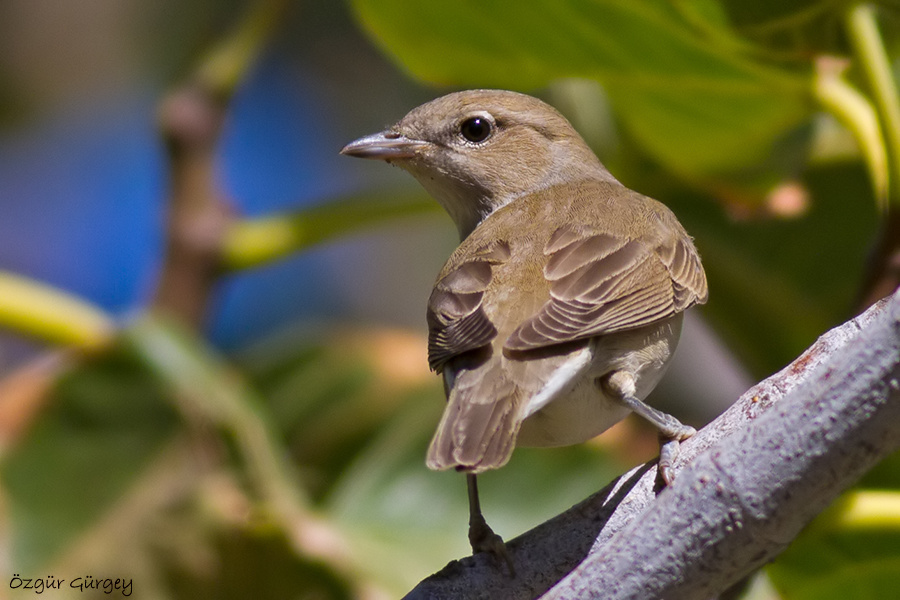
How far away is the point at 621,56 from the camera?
351cm

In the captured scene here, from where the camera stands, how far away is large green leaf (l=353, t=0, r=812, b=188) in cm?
338

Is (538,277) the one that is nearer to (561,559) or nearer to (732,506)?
(561,559)

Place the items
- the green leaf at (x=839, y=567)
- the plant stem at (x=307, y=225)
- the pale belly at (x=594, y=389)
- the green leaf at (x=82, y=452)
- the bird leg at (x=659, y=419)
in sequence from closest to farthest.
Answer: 1. the bird leg at (x=659, y=419)
2. the pale belly at (x=594, y=389)
3. the green leaf at (x=839, y=567)
4. the plant stem at (x=307, y=225)
5. the green leaf at (x=82, y=452)

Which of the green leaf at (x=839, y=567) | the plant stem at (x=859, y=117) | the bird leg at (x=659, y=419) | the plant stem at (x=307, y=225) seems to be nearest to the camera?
the bird leg at (x=659, y=419)

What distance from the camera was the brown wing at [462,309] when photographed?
2.64 m

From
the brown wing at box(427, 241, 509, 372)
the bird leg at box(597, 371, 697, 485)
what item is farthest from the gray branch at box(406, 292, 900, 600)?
the brown wing at box(427, 241, 509, 372)

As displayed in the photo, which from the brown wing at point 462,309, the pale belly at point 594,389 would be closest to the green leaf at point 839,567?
the pale belly at point 594,389

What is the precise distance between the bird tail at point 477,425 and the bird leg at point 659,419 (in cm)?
32

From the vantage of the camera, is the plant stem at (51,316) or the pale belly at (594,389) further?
the plant stem at (51,316)

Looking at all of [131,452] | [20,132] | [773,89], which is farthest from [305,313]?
[773,89]

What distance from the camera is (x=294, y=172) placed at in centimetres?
858

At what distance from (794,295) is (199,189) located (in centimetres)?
229

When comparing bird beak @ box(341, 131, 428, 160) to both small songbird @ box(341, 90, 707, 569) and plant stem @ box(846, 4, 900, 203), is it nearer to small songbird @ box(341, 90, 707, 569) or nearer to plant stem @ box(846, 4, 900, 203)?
small songbird @ box(341, 90, 707, 569)
